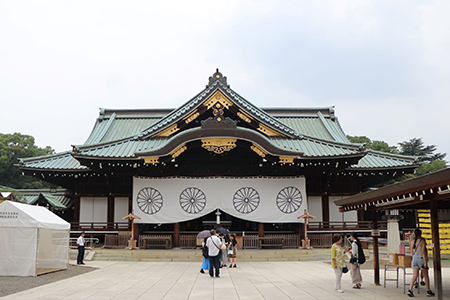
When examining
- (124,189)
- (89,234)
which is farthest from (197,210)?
(89,234)

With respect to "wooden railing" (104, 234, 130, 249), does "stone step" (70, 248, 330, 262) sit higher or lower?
lower

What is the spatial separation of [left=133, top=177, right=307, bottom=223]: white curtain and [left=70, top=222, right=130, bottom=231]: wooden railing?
1754 millimetres

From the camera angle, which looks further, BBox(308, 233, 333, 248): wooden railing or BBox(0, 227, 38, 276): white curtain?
BBox(308, 233, 333, 248): wooden railing

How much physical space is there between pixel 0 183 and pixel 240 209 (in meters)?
41.4

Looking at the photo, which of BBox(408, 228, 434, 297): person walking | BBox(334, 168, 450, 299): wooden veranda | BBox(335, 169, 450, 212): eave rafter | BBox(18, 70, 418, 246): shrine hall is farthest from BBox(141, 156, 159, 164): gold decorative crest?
BBox(408, 228, 434, 297): person walking

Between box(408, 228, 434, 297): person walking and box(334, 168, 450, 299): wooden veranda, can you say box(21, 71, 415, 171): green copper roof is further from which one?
box(408, 228, 434, 297): person walking

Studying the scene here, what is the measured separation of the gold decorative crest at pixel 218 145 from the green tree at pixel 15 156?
39.4m

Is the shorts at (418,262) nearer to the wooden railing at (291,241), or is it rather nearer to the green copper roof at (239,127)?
the green copper roof at (239,127)

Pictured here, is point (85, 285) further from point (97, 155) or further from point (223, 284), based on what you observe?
point (97, 155)

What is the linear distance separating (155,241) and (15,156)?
41.7 metres

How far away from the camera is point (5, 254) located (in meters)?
12.2

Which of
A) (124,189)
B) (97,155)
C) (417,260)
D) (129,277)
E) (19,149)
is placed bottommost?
(129,277)

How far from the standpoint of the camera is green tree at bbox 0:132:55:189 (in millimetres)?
50125

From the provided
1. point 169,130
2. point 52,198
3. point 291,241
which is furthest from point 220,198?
point 52,198
